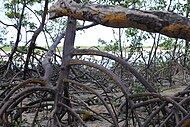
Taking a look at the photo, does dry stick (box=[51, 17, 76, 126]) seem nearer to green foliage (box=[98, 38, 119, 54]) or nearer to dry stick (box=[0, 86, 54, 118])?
dry stick (box=[0, 86, 54, 118])

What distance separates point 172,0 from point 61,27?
341 cm

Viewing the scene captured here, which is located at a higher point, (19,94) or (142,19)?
(142,19)

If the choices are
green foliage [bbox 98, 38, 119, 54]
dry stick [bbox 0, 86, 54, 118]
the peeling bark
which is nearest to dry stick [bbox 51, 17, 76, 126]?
dry stick [bbox 0, 86, 54, 118]

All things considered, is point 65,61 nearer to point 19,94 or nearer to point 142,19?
point 19,94

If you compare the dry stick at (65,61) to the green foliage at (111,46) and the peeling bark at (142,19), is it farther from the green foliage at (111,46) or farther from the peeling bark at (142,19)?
the green foliage at (111,46)

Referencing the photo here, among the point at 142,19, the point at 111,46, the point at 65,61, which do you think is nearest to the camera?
the point at 142,19

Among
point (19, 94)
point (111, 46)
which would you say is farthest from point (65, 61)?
point (111, 46)

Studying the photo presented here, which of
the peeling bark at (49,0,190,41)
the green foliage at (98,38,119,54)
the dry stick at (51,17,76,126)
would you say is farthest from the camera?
the green foliage at (98,38,119,54)

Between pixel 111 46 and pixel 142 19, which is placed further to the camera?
pixel 111 46

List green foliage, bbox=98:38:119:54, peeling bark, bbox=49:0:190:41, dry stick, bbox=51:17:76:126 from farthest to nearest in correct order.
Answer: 1. green foliage, bbox=98:38:119:54
2. dry stick, bbox=51:17:76:126
3. peeling bark, bbox=49:0:190:41

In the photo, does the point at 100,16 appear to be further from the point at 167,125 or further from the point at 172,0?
the point at 172,0

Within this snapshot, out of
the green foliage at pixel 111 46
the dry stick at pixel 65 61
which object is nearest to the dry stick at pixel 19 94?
the dry stick at pixel 65 61

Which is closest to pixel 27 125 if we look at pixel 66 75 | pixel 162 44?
pixel 66 75

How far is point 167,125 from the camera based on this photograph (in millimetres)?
2963
